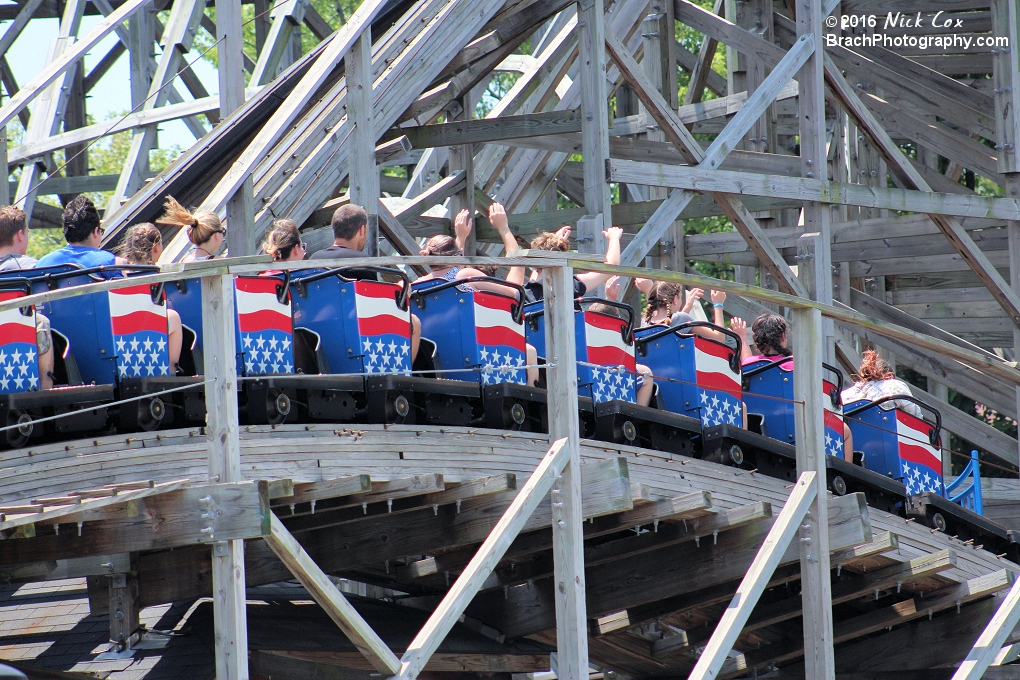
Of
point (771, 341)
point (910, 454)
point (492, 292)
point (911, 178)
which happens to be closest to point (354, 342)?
point (492, 292)

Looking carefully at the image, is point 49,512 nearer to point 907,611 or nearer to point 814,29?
point 907,611

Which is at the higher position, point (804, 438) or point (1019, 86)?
point (1019, 86)

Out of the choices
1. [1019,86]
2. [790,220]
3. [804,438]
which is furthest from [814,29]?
[804,438]

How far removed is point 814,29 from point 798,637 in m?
4.92

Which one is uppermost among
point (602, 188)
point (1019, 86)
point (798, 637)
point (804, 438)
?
point (1019, 86)

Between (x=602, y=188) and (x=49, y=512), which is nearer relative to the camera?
(x=49, y=512)

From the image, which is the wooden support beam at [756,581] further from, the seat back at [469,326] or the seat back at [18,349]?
the seat back at [18,349]

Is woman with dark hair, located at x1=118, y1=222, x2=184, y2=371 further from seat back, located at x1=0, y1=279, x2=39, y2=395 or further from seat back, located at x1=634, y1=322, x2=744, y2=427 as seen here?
seat back, located at x1=634, y1=322, x2=744, y2=427

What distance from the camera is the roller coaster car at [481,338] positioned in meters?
7.30

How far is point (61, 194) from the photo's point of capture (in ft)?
51.6

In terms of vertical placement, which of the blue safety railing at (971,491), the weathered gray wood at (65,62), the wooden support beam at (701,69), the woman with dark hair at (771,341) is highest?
the wooden support beam at (701,69)

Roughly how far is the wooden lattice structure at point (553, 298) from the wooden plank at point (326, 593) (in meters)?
0.02

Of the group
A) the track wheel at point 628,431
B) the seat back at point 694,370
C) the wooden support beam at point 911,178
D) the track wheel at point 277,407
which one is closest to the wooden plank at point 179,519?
the track wheel at point 277,407

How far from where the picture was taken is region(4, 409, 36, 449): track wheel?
579cm
